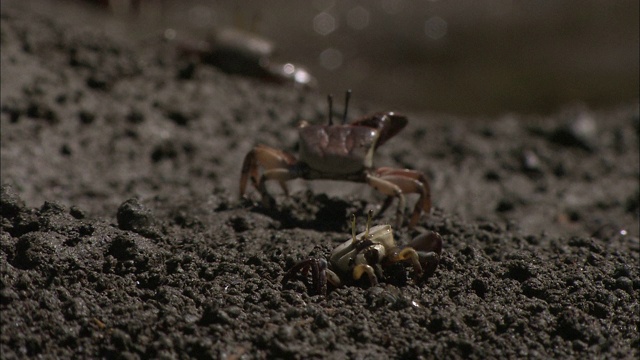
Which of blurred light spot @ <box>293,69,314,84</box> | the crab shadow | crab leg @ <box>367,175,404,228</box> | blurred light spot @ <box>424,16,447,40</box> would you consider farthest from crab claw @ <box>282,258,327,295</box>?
blurred light spot @ <box>424,16,447,40</box>

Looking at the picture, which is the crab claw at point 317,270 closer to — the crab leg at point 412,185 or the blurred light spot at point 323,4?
the crab leg at point 412,185

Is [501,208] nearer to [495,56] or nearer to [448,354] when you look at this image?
[448,354]

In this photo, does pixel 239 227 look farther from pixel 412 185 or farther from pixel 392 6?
pixel 392 6

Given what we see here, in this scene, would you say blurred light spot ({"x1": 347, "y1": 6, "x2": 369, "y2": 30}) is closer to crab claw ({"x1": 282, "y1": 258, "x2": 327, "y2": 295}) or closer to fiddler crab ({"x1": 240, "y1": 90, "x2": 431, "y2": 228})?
fiddler crab ({"x1": 240, "y1": 90, "x2": 431, "y2": 228})

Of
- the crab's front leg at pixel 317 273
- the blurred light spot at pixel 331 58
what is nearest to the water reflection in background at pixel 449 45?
the blurred light spot at pixel 331 58

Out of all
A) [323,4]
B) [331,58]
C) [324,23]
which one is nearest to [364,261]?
[331,58]

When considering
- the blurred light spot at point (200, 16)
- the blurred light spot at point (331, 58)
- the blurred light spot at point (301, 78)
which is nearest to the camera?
the blurred light spot at point (301, 78)

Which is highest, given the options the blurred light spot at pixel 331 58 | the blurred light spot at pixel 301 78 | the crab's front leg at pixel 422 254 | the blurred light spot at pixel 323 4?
the blurred light spot at pixel 323 4

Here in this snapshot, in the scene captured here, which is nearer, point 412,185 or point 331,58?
point 412,185
